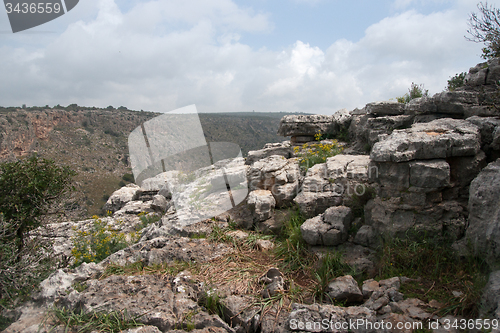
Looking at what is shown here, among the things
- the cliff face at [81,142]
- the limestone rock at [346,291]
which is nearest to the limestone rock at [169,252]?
the limestone rock at [346,291]

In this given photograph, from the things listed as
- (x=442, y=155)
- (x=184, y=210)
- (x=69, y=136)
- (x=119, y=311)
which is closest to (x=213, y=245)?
(x=184, y=210)

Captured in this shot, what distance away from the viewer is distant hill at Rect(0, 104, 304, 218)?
26703 millimetres

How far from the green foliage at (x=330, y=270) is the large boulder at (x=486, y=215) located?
1.32 m

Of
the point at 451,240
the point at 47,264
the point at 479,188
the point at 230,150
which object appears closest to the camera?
the point at 479,188

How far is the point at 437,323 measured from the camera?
7.82 ft

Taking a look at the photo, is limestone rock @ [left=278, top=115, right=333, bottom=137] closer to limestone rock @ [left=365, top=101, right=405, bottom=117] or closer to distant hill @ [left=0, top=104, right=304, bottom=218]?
limestone rock @ [left=365, top=101, right=405, bottom=117]

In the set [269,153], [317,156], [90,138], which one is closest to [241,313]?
[317,156]

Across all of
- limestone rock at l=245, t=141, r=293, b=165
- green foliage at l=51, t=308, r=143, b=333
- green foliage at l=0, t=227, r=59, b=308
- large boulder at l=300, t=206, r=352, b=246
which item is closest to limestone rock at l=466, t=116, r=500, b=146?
large boulder at l=300, t=206, r=352, b=246

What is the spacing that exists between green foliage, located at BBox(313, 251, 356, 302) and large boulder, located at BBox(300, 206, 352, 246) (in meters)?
0.26

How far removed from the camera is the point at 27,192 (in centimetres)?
557

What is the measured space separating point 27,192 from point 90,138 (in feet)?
113

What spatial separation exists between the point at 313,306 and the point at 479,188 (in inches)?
88.8

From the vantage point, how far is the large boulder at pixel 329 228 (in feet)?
13.0

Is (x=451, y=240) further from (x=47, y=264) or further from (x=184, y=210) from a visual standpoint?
(x=47, y=264)
